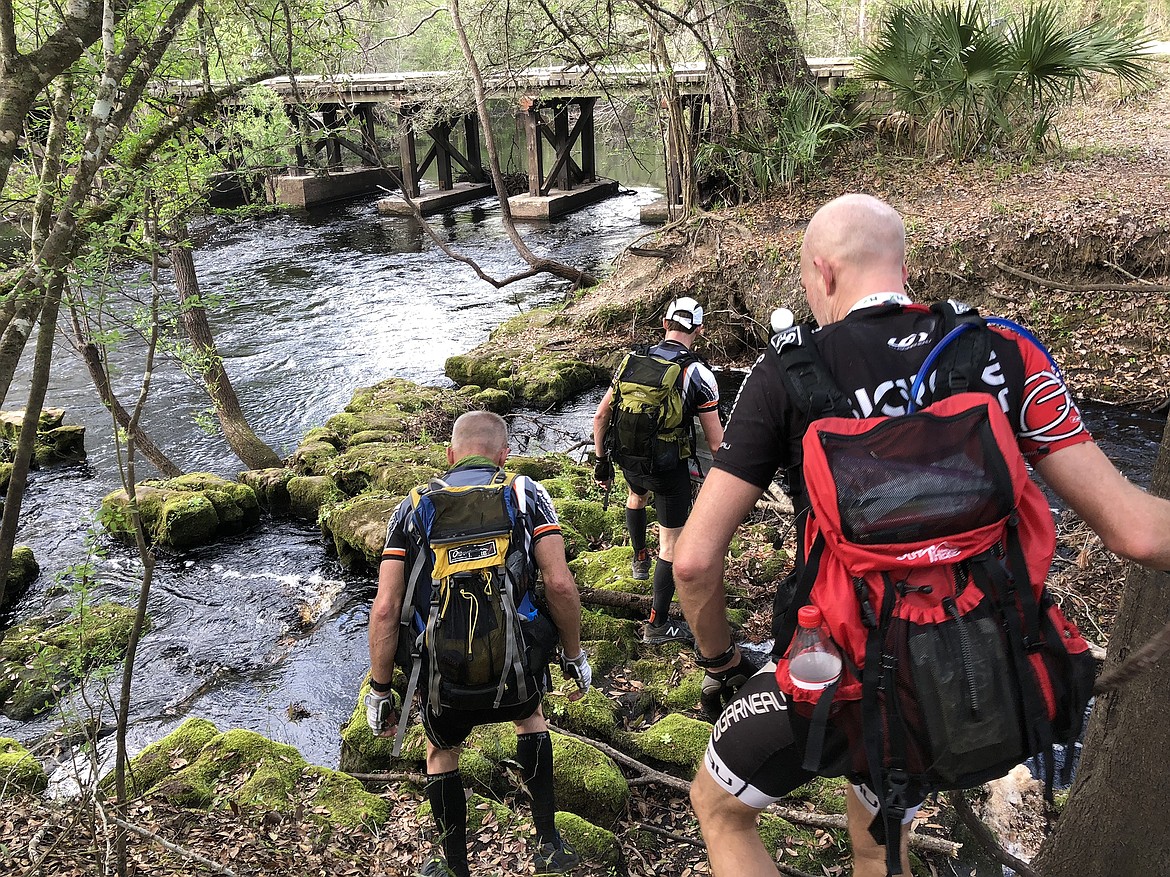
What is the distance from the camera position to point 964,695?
62.6 inches

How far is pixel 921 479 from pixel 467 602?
1742mm

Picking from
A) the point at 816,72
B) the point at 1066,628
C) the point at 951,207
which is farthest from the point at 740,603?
the point at 816,72

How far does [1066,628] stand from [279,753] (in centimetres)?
405

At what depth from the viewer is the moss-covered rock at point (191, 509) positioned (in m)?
8.22

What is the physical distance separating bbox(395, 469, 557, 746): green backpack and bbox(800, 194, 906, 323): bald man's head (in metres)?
1.48

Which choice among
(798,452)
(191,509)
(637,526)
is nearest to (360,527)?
(191,509)

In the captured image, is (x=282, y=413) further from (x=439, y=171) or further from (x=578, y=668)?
(x=439, y=171)

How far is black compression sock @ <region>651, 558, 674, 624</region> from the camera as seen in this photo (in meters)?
5.09

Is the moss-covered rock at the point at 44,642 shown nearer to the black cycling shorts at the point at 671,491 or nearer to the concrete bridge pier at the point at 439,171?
the black cycling shorts at the point at 671,491

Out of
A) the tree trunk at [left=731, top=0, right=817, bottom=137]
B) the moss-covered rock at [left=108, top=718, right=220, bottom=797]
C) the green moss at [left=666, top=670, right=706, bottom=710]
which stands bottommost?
the green moss at [left=666, top=670, right=706, bottom=710]

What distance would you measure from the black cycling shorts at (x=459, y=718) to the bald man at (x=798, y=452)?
115cm

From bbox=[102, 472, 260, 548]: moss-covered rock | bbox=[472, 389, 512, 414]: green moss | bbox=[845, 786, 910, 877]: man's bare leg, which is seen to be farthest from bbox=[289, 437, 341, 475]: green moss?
bbox=[845, 786, 910, 877]: man's bare leg

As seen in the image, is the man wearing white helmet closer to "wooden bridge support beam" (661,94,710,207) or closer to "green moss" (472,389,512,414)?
"green moss" (472,389,512,414)

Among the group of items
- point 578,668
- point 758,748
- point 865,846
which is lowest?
point 578,668
